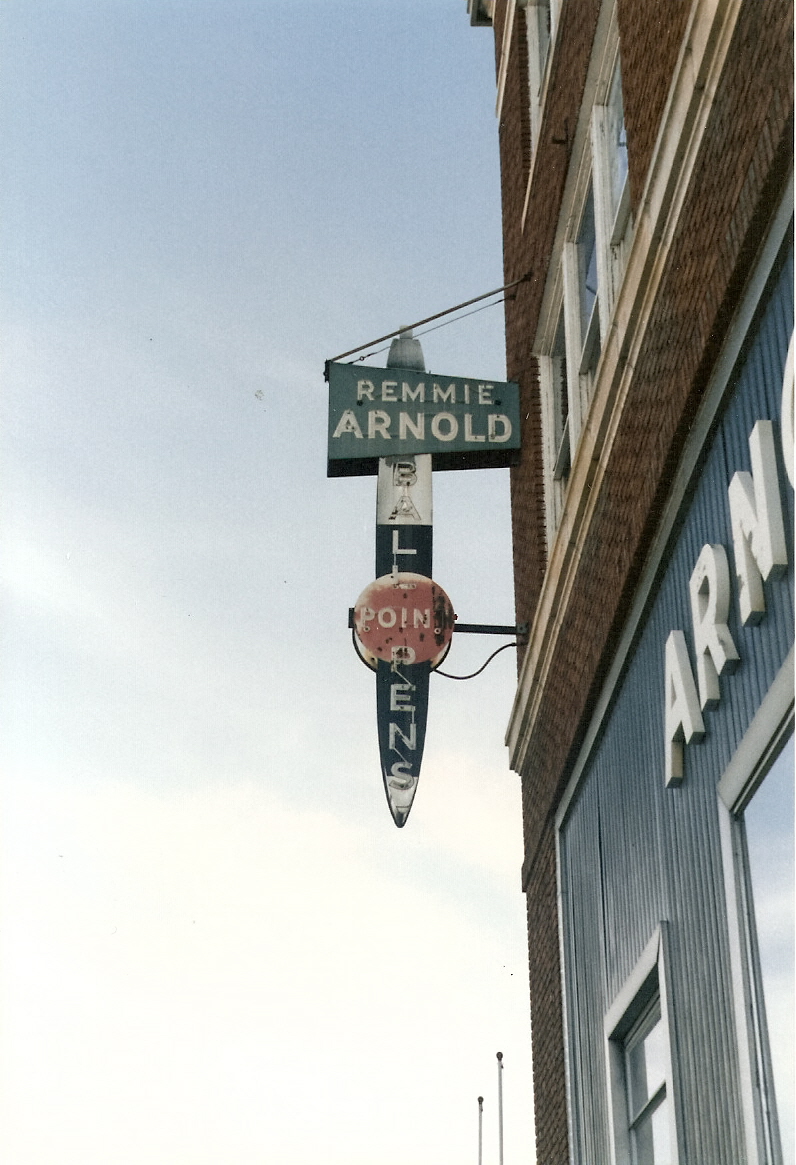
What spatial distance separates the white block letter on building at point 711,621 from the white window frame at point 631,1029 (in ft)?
5.80

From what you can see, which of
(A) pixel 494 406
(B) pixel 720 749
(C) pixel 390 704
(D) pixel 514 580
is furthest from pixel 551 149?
(B) pixel 720 749

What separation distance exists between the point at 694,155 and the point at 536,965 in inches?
320

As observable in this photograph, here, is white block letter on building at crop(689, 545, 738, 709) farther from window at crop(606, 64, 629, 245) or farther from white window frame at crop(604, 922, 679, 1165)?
window at crop(606, 64, 629, 245)

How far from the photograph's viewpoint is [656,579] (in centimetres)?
990

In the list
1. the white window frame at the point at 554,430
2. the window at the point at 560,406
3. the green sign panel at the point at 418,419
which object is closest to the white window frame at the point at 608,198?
the white window frame at the point at 554,430

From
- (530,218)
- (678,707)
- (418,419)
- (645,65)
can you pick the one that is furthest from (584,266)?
(678,707)

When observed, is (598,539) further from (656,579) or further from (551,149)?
(551,149)

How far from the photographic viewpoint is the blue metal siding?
7805mm

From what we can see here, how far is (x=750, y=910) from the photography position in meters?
7.88

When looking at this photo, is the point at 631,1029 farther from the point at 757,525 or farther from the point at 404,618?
the point at 404,618

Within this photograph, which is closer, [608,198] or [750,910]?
[750,910]

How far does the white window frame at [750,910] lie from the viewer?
288 inches

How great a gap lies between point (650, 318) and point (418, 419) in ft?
22.2

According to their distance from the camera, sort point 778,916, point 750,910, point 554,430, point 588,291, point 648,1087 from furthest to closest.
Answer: point 554,430 → point 588,291 → point 648,1087 → point 750,910 → point 778,916
